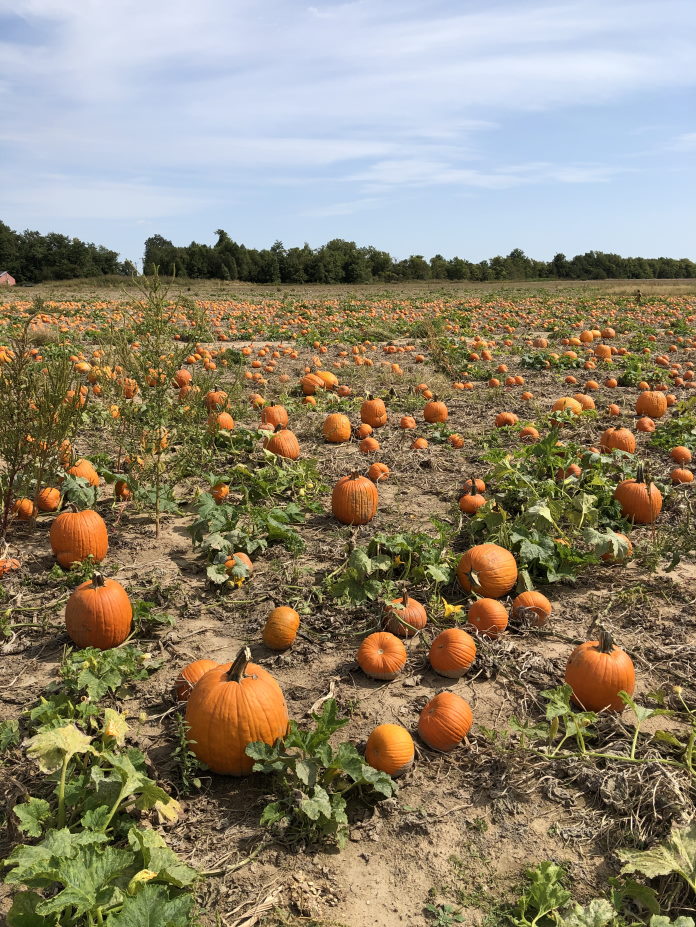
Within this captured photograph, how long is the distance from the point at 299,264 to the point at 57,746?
199 ft

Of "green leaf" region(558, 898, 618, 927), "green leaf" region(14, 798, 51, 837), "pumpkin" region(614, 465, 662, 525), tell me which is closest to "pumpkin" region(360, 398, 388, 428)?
"pumpkin" region(614, 465, 662, 525)

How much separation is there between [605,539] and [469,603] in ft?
3.70

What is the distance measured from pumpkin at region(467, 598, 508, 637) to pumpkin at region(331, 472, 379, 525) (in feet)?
5.66

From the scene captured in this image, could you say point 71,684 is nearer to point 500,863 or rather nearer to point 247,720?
point 247,720

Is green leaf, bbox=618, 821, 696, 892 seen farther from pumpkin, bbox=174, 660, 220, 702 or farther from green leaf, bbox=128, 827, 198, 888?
pumpkin, bbox=174, 660, 220, 702

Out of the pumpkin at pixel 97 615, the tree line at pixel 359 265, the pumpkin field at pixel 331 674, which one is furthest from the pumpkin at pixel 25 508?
the tree line at pixel 359 265

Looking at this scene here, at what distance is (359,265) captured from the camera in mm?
62438

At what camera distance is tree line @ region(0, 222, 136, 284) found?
228 feet

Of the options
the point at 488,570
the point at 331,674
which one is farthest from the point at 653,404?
the point at 331,674

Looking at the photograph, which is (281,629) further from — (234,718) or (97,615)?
(97,615)

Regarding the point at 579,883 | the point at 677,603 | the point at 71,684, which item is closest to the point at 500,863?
the point at 579,883

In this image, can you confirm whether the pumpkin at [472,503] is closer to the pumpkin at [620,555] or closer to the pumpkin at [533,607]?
the pumpkin at [620,555]

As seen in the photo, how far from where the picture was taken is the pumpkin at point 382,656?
3771 millimetres

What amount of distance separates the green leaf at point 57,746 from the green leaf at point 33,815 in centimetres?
15
